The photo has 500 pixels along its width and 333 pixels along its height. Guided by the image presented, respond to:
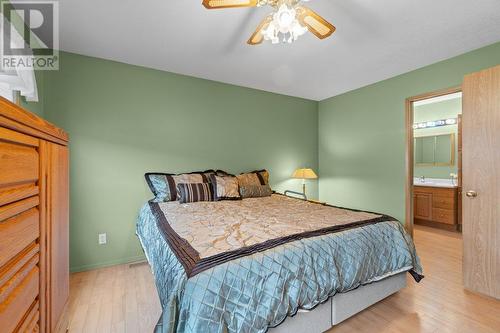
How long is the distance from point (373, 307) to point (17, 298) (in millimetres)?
2177

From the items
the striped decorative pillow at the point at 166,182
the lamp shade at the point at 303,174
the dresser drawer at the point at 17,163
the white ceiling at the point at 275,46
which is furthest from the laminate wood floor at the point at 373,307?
the white ceiling at the point at 275,46

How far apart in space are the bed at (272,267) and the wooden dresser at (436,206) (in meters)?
2.81

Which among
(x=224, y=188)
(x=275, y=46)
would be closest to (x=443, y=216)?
(x=224, y=188)

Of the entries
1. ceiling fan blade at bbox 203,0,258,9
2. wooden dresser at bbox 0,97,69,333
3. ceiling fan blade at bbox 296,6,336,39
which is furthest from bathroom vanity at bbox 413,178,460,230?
wooden dresser at bbox 0,97,69,333

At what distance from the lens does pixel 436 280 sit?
2244mm

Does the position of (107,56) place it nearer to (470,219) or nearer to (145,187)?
(145,187)

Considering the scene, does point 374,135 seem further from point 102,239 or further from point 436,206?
point 102,239

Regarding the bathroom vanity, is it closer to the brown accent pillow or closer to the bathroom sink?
the bathroom sink

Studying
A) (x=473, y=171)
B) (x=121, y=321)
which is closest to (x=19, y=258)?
(x=121, y=321)

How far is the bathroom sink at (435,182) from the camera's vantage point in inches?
158

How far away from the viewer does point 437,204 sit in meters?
3.98

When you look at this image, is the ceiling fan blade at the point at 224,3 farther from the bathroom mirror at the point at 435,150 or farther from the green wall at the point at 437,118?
the bathroom mirror at the point at 435,150

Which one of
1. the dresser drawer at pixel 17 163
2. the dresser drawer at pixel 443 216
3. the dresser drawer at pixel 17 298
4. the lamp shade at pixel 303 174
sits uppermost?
the dresser drawer at pixel 17 163

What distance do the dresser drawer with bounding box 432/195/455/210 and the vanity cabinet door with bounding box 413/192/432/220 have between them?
0.07 m
